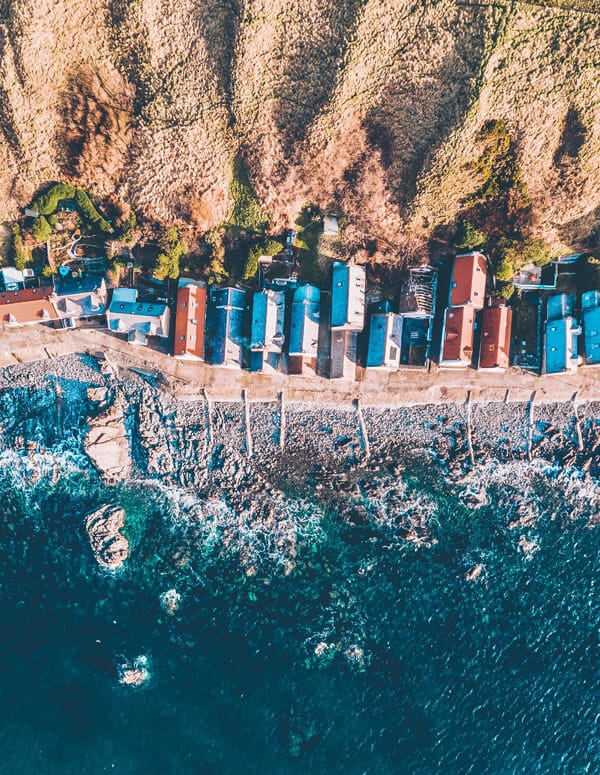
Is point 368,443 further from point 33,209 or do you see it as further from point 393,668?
point 33,209

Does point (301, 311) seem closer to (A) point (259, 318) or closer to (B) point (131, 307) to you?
(A) point (259, 318)

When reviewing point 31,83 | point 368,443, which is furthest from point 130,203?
point 368,443

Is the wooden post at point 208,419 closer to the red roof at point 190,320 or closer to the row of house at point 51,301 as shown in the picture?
the red roof at point 190,320

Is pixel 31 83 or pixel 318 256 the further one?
pixel 318 256

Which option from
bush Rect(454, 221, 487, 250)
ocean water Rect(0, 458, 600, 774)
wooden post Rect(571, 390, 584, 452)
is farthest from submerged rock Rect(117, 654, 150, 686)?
bush Rect(454, 221, 487, 250)

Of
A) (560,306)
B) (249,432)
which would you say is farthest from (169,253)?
(560,306)

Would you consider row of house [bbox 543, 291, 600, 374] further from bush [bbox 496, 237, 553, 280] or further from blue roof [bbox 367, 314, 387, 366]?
blue roof [bbox 367, 314, 387, 366]
